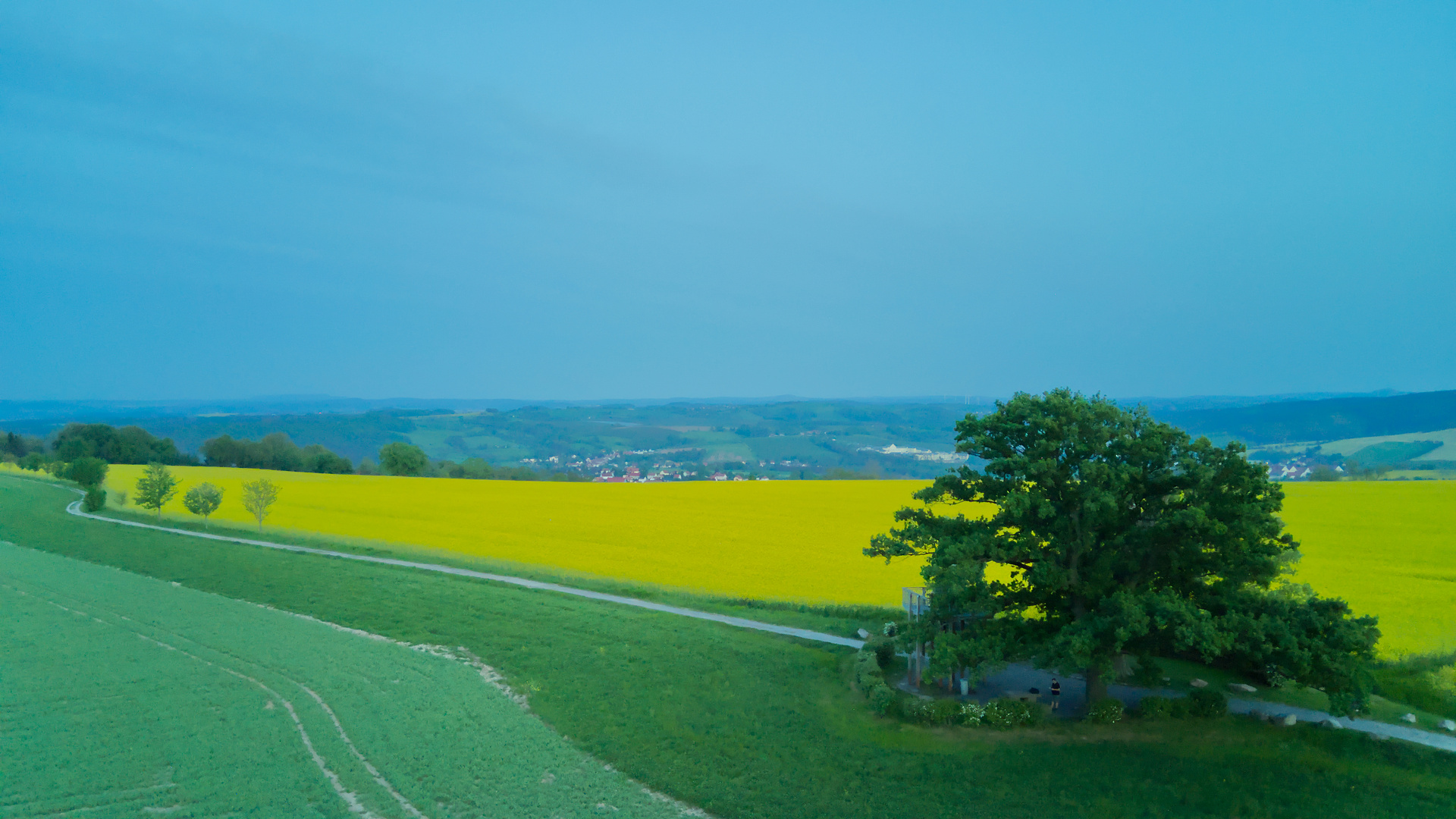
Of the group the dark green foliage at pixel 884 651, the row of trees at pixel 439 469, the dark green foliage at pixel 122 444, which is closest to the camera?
the dark green foliage at pixel 884 651

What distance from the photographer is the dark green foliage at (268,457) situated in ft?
300

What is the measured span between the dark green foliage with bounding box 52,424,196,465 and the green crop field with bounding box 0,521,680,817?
7321 cm

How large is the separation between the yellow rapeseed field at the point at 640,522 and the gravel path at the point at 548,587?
12.0ft

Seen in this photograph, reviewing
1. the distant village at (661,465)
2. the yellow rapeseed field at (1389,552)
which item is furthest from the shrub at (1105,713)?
the distant village at (661,465)

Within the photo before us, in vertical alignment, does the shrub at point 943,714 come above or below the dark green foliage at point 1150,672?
below

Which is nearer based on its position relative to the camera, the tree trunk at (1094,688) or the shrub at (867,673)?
the tree trunk at (1094,688)

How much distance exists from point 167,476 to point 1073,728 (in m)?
62.7

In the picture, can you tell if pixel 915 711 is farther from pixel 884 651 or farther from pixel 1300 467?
pixel 1300 467

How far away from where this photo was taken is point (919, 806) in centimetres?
1483

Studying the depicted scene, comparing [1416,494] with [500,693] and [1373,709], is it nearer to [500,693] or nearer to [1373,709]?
[1373,709]

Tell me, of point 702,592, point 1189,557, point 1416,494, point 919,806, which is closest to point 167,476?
point 702,592

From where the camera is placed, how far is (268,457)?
3642 inches

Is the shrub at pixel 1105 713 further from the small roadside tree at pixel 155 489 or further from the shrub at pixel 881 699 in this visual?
the small roadside tree at pixel 155 489

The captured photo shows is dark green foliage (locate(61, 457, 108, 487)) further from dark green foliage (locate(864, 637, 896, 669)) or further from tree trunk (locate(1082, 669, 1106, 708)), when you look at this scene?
tree trunk (locate(1082, 669, 1106, 708))
